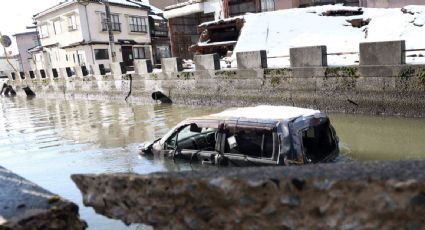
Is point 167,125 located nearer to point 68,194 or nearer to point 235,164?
point 68,194

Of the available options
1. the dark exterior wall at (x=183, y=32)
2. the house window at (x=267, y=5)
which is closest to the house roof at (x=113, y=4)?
the dark exterior wall at (x=183, y=32)

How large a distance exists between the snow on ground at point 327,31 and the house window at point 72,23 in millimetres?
22796

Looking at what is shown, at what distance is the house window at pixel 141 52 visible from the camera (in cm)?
4107

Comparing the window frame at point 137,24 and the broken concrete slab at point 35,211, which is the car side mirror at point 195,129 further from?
the window frame at point 137,24

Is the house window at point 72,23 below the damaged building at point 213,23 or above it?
above

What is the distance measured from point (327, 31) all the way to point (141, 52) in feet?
94.4

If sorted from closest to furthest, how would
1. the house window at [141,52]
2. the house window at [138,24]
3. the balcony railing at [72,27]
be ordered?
the balcony railing at [72,27] → the house window at [138,24] → the house window at [141,52]

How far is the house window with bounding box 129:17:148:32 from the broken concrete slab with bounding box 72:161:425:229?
40.5 metres

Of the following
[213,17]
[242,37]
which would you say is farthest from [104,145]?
[213,17]

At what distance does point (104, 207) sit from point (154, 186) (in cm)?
38

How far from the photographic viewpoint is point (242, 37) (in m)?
18.7

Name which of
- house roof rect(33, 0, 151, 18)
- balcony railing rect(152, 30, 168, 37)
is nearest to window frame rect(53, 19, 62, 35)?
house roof rect(33, 0, 151, 18)

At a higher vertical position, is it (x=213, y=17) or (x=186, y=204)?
(x=213, y=17)

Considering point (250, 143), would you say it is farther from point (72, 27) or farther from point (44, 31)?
point (44, 31)
